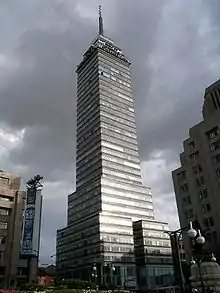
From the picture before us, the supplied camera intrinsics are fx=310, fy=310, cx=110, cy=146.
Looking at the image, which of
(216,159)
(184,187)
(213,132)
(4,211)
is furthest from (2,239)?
(213,132)

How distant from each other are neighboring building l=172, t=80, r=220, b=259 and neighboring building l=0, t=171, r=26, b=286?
38126 mm

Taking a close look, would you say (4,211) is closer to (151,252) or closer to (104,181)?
(104,181)

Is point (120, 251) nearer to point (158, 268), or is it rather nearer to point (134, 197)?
point (158, 268)

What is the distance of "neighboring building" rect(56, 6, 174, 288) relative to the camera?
120688 mm

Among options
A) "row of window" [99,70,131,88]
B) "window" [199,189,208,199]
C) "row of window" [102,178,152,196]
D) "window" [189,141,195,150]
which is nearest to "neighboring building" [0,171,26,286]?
"window" [199,189,208,199]

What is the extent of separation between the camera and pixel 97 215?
411ft

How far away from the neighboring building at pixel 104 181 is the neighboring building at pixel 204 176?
52.8 meters

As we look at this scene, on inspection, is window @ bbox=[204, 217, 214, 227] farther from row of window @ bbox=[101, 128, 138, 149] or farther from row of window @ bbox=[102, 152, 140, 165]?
row of window @ bbox=[101, 128, 138, 149]

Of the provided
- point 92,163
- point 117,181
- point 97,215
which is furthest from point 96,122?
point 97,215

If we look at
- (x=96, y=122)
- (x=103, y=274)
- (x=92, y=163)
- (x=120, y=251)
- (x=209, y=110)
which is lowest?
(x=103, y=274)

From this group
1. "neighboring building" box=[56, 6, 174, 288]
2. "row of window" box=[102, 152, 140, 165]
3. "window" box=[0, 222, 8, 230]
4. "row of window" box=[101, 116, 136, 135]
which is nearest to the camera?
"window" box=[0, 222, 8, 230]

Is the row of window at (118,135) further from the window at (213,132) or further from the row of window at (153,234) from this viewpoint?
the window at (213,132)

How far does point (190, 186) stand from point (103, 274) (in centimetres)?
5850

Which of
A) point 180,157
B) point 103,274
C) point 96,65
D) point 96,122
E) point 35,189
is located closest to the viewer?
point 180,157
